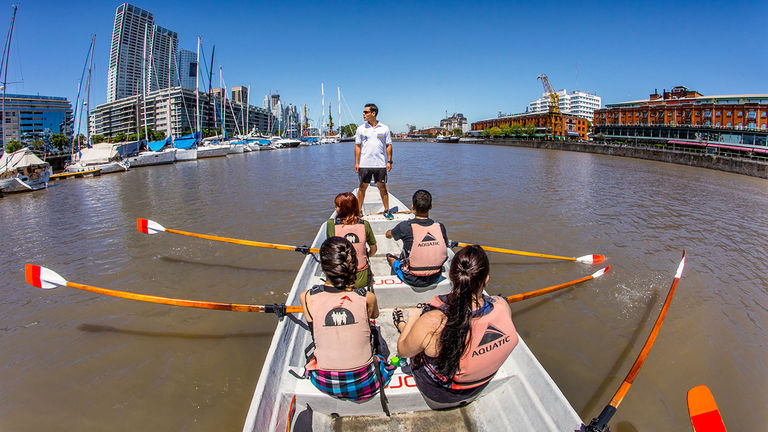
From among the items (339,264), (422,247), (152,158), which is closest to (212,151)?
(152,158)

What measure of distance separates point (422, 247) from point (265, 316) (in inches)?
122

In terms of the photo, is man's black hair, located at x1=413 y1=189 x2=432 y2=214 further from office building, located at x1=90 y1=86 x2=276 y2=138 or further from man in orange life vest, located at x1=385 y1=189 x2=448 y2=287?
office building, located at x1=90 y1=86 x2=276 y2=138

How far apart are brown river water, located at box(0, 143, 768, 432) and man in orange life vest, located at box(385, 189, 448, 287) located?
195 cm

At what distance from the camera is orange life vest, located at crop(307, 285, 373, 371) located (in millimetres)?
2676

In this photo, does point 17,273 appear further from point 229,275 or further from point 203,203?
point 203,203

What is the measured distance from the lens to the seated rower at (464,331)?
93.4 inches

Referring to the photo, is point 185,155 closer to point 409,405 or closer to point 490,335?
point 409,405

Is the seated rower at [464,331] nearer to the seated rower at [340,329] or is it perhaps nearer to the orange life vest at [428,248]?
the seated rower at [340,329]

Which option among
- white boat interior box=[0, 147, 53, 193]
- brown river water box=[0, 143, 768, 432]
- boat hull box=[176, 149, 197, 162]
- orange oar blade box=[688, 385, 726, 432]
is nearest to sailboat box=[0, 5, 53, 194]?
white boat interior box=[0, 147, 53, 193]

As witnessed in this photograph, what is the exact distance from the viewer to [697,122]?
71.2 metres

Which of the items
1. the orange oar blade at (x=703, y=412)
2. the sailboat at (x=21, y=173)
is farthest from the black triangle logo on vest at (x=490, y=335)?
the sailboat at (x=21, y=173)

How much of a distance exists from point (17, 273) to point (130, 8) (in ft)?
622

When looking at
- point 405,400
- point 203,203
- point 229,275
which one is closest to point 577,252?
point 405,400

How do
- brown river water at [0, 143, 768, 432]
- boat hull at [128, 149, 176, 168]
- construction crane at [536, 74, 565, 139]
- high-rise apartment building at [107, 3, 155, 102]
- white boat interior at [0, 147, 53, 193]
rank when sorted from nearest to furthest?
1. brown river water at [0, 143, 768, 432]
2. white boat interior at [0, 147, 53, 193]
3. boat hull at [128, 149, 176, 168]
4. construction crane at [536, 74, 565, 139]
5. high-rise apartment building at [107, 3, 155, 102]
